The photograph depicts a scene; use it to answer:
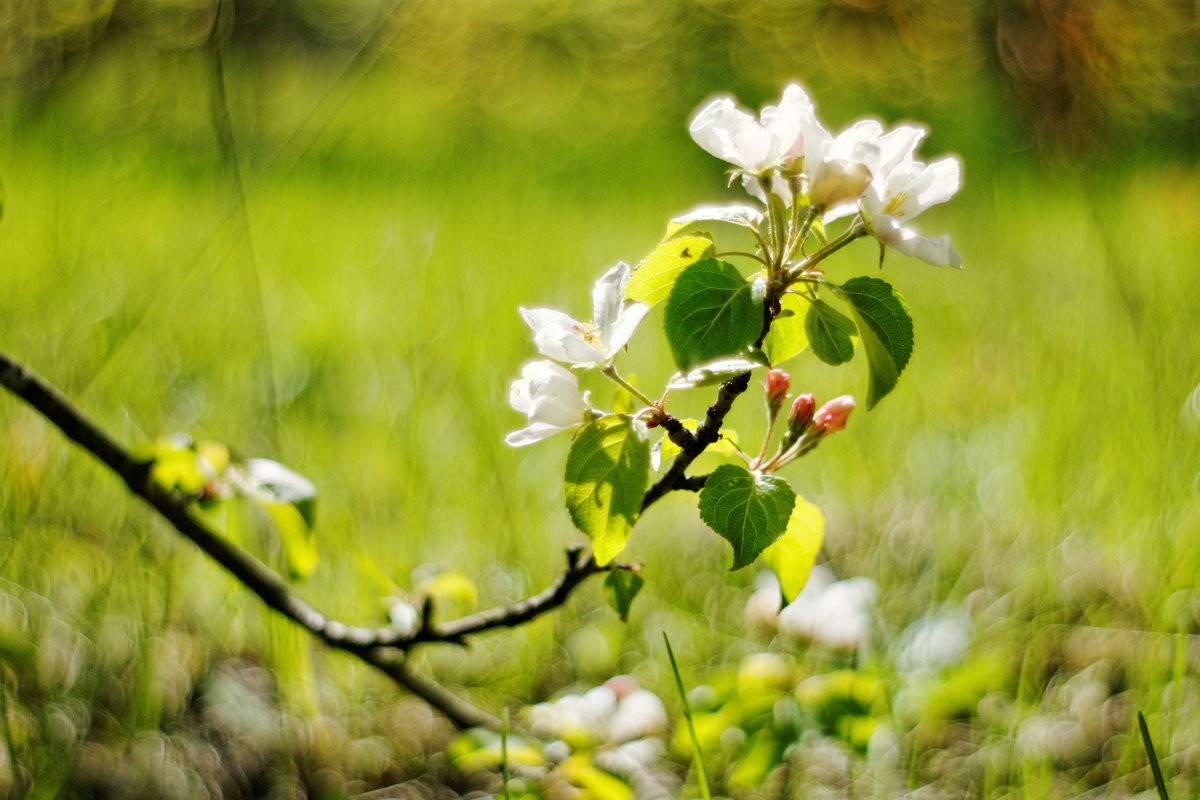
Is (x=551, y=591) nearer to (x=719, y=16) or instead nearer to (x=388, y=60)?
(x=388, y=60)

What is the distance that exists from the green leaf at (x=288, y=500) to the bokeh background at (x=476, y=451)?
8 cm

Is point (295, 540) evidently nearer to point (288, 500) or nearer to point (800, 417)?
point (288, 500)

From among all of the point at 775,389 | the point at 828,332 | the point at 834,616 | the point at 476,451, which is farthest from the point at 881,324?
the point at 476,451

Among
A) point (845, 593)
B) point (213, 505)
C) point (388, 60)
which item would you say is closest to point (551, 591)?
point (213, 505)

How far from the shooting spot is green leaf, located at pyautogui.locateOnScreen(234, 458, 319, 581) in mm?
833

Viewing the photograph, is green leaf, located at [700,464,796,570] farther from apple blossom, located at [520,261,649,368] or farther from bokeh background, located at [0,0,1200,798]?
bokeh background, located at [0,0,1200,798]

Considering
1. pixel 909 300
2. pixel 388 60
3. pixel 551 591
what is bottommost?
pixel 551 591

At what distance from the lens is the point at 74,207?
254cm

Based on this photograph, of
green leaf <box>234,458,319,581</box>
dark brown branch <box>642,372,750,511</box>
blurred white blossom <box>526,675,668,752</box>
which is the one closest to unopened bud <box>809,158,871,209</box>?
dark brown branch <box>642,372,750,511</box>

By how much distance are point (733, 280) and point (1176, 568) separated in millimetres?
935

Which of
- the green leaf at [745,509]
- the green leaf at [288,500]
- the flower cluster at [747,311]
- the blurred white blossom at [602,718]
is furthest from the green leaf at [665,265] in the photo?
the blurred white blossom at [602,718]

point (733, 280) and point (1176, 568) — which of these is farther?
point (1176, 568)

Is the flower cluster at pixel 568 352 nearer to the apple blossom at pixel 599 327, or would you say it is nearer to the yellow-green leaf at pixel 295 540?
the apple blossom at pixel 599 327

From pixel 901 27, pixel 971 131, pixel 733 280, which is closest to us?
pixel 733 280
